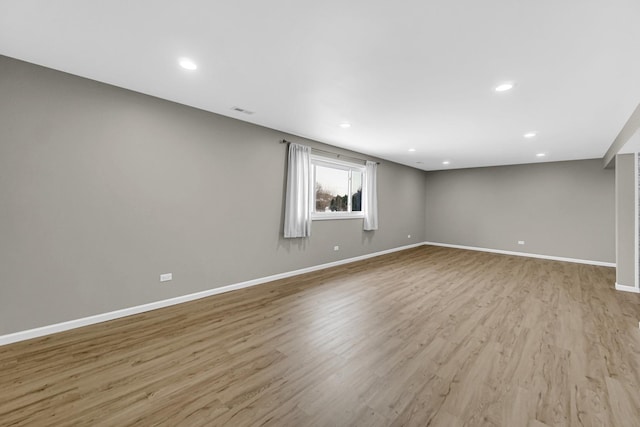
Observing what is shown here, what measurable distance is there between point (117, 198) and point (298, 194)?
100 inches

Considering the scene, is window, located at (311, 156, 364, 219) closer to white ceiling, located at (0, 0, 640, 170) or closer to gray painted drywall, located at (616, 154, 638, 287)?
white ceiling, located at (0, 0, 640, 170)

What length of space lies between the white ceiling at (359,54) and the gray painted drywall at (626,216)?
0.79m

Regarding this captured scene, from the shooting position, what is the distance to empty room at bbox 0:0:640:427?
5.69 feet

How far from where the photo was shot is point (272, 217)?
4.40 meters

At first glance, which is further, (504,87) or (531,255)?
(531,255)

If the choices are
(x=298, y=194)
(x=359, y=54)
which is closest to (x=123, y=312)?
(x=298, y=194)

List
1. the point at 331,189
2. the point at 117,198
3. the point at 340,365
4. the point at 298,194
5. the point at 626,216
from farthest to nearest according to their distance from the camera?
the point at 331,189 < the point at 298,194 < the point at 626,216 < the point at 117,198 < the point at 340,365

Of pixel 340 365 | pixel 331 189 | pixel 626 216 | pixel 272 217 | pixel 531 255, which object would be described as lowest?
pixel 340 365

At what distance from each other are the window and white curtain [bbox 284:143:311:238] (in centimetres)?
39

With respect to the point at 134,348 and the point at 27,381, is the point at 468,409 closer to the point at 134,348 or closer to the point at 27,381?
the point at 134,348

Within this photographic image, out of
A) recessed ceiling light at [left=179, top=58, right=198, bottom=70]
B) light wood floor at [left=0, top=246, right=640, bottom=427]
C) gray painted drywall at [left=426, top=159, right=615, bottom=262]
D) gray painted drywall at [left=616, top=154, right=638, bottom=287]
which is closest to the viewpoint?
light wood floor at [left=0, top=246, right=640, bottom=427]

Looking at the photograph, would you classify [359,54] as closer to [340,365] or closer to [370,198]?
[340,365]

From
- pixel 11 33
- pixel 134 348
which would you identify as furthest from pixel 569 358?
pixel 11 33

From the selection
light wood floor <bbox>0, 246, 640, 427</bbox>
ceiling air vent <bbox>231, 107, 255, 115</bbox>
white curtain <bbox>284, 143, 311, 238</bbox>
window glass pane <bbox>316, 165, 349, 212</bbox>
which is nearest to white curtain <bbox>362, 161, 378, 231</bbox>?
window glass pane <bbox>316, 165, 349, 212</bbox>
